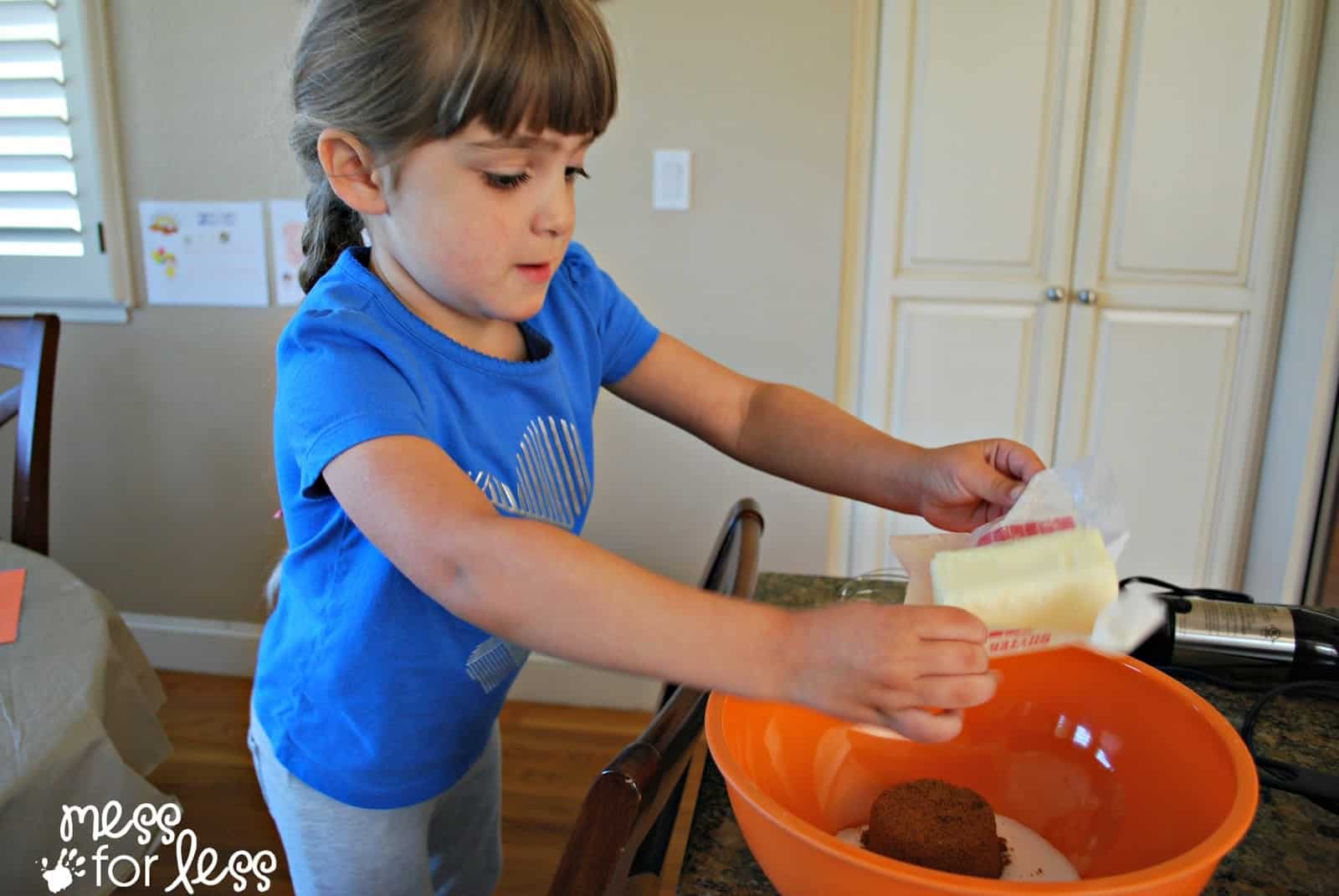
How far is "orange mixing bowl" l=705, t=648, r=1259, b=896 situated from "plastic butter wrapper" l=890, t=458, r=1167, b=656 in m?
0.07

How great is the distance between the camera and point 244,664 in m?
2.53

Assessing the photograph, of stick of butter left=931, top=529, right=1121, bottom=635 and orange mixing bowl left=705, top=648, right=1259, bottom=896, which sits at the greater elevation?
stick of butter left=931, top=529, right=1121, bottom=635

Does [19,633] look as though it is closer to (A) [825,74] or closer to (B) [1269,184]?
(A) [825,74]

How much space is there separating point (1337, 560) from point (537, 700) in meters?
1.84

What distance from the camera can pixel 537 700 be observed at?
7.97 feet

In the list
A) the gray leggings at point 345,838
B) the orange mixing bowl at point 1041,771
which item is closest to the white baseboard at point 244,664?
the gray leggings at point 345,838

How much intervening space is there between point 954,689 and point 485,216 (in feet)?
1.45

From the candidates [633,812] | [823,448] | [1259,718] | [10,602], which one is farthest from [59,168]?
[1259,718]

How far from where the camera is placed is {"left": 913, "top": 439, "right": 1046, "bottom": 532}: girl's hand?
80 centimetres

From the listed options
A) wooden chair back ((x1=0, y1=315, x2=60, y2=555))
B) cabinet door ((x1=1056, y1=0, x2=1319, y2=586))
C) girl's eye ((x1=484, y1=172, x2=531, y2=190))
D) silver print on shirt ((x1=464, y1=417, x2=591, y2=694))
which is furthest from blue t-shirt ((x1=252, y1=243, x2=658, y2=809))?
cabinet door ((x1=1056, y1=0, x2=1319, y2=586))

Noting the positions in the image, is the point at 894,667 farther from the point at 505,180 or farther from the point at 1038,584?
the point at 505,180

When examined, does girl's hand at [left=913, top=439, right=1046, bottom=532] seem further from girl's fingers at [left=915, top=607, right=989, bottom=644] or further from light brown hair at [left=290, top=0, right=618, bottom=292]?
light brown hair at [left=290, top=0, right=618, bottom=292]

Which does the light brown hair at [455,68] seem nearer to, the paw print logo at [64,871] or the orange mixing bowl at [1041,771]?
the orange mixing bowl at [1041,771]

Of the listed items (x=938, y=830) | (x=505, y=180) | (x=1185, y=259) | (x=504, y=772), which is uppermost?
(x=505, y=180)
